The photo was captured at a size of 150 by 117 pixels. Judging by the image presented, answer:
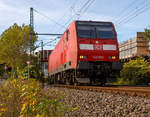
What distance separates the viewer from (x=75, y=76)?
12617 millimetres

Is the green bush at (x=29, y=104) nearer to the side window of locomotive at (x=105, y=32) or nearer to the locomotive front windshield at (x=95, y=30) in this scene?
the locomotive front windshield at (x=95, y=30)

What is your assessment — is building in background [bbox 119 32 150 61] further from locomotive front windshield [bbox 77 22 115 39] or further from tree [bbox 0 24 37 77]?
locomotive front windshield [bbox 77 22 115 39]

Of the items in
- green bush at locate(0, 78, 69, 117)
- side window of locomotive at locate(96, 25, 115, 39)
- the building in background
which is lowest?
green bush at locate(0, 78, 69, 117)

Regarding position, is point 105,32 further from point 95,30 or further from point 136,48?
point 136,48

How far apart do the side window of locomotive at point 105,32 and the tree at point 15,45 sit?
25.7 meters

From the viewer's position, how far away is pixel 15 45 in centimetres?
3803

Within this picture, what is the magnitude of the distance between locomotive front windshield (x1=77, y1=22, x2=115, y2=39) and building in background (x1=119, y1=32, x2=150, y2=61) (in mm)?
15762

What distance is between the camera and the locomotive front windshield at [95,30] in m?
12.9

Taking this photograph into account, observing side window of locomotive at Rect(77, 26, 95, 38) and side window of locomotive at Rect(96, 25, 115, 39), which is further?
side window of locomotive at Rect(96, 25, 115, 39)

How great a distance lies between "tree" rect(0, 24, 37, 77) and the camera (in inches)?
1489

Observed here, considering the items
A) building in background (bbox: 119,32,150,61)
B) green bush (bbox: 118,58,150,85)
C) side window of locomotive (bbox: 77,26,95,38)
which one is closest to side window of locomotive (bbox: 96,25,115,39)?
side window of locomotive (bbox: 77,26,95,38)

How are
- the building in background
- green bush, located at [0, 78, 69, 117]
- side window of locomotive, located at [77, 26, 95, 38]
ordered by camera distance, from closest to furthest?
green bush, located at [0, 78, 69, 117], side window of locomotive, located at [77, 26, 95, 38], the building in background

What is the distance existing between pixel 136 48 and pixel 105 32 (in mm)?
17458

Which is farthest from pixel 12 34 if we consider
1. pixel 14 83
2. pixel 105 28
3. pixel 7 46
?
pixel 14 83
